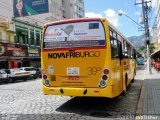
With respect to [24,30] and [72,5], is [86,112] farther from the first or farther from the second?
[72,5]

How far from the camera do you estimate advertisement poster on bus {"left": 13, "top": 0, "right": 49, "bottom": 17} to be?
4150 cm

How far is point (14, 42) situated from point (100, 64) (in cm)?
3600

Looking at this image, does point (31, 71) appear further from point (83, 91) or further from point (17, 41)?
point (83, 91)

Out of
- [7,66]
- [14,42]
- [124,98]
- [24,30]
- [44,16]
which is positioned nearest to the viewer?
[124,98]

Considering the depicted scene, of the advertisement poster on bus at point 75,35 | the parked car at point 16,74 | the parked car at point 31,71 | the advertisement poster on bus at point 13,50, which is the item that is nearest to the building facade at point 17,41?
the advertisement poster on bus at point 13,50

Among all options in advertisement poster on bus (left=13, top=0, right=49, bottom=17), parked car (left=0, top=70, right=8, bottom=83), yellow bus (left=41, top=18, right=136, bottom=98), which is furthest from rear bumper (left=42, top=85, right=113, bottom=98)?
advertisement poster on bus (left=13, top=0, right=49, bottom=17)

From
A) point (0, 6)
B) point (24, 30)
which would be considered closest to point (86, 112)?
point (0, 6)

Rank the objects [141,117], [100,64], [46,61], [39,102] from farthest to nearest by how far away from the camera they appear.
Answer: [39,102]
[46,61]
[100,64]
[141,117]

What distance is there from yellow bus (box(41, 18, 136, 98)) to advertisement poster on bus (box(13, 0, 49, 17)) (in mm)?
31152

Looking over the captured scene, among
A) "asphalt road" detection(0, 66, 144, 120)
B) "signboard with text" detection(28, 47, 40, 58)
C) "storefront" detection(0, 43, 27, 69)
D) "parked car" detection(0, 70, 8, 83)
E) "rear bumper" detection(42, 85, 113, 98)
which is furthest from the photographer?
"signboard with text" detection(28, 47, 40, 58)

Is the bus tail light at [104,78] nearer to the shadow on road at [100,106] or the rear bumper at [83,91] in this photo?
the rear bumper at [83,91]

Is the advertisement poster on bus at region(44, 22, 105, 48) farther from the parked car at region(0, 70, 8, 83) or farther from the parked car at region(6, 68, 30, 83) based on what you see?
the parked car at region(6, 68, 30, 83)

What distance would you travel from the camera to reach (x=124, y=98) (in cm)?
1355

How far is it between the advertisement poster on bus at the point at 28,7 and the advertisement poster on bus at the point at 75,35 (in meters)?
31.0
